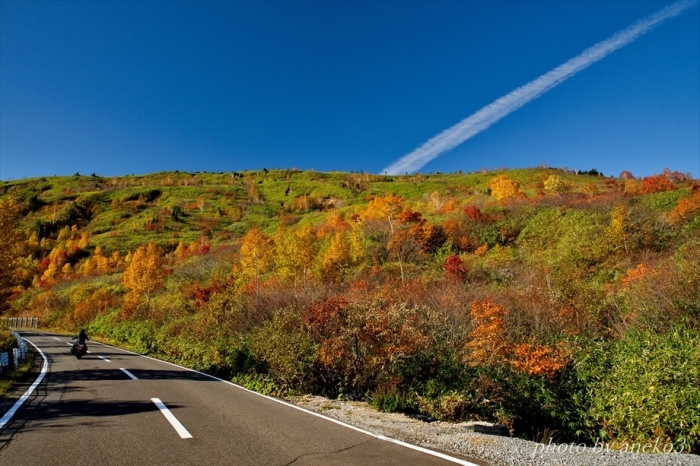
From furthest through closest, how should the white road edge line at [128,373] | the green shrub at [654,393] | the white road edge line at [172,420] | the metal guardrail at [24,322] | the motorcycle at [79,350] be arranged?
the metal guardrail at [24,322] → the motorcycle at [79,350] → the white road edge line at [128,373] → the green shrub at [654,393] → the white road edge line at [172,420]

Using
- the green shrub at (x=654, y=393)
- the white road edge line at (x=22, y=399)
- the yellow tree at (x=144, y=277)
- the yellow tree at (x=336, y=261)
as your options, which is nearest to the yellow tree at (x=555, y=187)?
the yellow tree at (x=336, y=261)

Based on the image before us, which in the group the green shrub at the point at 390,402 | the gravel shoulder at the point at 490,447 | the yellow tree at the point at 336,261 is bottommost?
the green shrub at the point at 390,402

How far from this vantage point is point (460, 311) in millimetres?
15805

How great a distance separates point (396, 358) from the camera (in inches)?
424

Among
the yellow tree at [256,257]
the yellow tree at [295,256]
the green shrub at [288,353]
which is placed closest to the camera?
the green shrub at [288,353]

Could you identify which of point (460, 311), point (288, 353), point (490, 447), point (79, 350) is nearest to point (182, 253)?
point (79, 350)

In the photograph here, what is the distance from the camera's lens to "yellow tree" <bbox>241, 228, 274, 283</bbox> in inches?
1378

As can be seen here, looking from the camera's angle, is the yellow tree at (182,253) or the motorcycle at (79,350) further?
the yellow tree at (182,253)

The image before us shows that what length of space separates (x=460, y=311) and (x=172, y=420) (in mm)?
11507

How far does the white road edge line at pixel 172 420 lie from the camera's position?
252 inches

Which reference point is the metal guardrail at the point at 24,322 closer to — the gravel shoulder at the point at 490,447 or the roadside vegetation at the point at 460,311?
the roadside vegetation at the point at 460,311

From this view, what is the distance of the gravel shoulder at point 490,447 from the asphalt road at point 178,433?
550 mm

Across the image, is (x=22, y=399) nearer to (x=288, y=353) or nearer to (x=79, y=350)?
(x=288, y=353)

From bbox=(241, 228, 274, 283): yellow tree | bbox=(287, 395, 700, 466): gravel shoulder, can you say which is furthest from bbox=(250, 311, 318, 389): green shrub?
bbox=(241, 228, 274, 283): yellow tree
